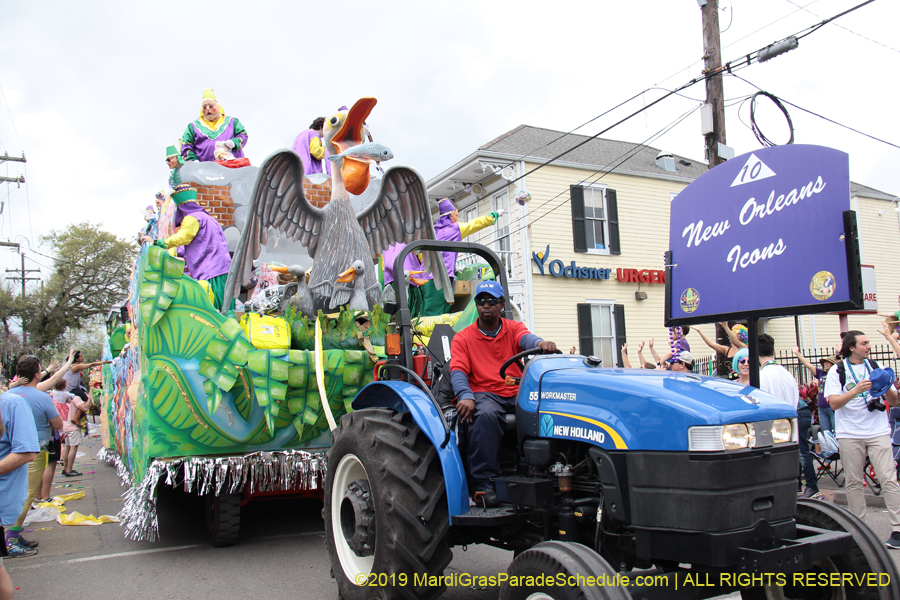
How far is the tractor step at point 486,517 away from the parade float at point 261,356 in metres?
1.74

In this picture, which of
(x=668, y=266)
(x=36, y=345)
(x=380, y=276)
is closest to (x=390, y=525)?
(x=668, y=266)

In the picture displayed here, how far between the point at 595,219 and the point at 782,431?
45.9 feet

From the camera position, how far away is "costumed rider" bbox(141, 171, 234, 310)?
6.66 meters

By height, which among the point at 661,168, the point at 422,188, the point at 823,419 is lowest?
the point at 823,419

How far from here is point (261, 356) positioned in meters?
4.98

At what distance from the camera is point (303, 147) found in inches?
326

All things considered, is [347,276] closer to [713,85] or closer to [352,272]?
[352,272]

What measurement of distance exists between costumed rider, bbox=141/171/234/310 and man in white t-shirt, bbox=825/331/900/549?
5.77 meters

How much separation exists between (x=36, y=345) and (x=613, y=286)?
31.4 meters

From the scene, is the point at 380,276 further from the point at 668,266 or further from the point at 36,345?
the point at 36,345

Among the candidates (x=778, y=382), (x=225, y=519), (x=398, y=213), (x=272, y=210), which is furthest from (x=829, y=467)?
(x=272, y=210)

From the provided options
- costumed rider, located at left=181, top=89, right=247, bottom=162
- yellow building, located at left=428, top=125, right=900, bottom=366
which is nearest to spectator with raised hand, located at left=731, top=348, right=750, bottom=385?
costumed rider, located at left=181, top=89, right=247, bottom=162

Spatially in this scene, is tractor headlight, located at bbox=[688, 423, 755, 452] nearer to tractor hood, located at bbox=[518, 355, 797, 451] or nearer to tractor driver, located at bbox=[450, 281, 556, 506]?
tractor hood, located at bbox=[518, 355, 797, 451]

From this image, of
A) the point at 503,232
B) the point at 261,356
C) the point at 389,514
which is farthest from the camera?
Answer: the point at 503,232
